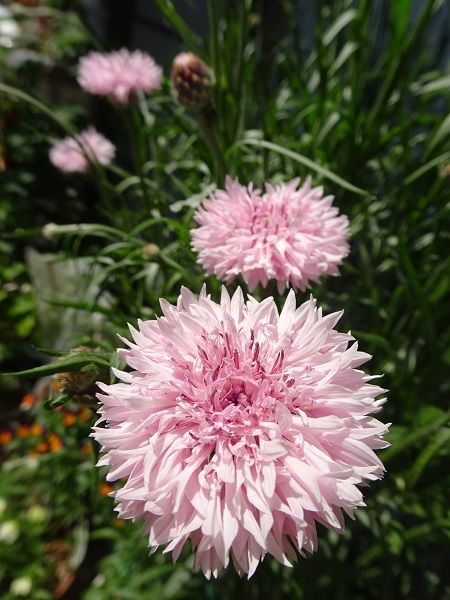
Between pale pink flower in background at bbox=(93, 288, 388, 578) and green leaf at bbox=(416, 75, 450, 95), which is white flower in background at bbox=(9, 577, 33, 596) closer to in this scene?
pale pink flower in background at bbox=(93, 288, 388, 578)

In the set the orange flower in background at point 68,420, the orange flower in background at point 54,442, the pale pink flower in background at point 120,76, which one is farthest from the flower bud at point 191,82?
the orange flower in background at point 54,442

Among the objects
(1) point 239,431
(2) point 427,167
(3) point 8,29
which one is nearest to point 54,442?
(1) point 239,431

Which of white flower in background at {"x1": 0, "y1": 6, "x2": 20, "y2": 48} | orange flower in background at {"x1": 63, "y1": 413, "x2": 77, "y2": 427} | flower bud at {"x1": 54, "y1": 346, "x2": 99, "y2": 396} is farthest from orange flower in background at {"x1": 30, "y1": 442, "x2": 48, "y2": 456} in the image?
white flower in background at {"x1": 0, "y1": 6, "x2": 20, "y2": 48}

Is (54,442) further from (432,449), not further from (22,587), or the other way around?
(432,449)

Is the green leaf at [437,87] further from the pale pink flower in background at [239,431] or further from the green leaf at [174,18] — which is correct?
the pale pink flower in background at [239,431]

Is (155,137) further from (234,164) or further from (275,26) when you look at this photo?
(275,26)

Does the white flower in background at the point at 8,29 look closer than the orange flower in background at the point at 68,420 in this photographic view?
No
